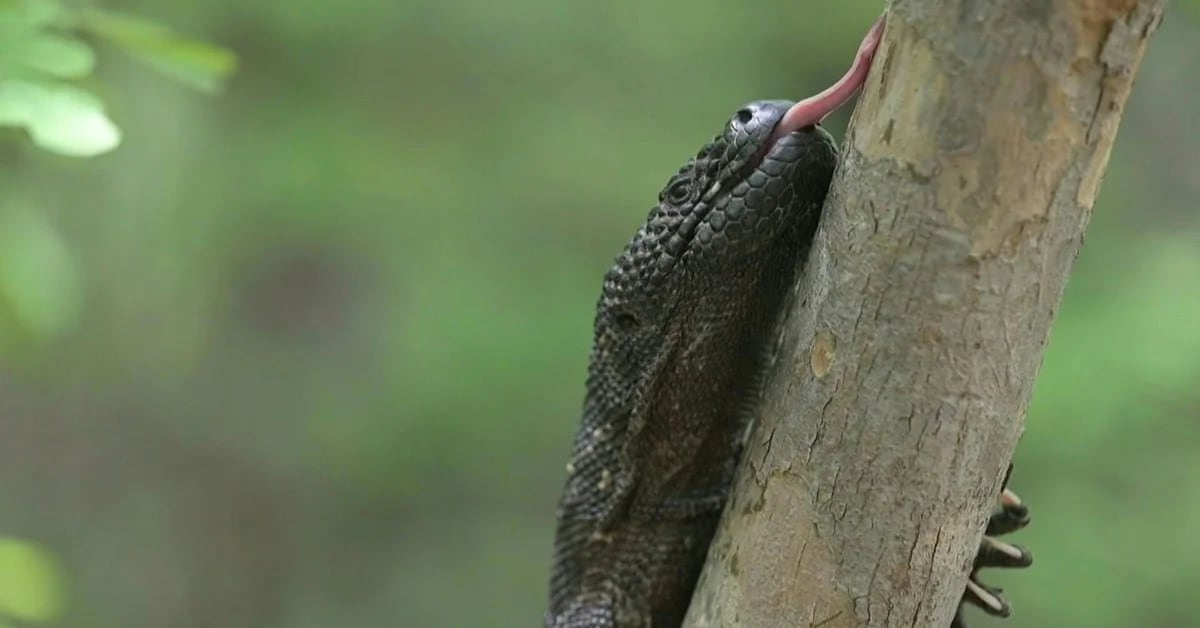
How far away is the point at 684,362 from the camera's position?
1628mm

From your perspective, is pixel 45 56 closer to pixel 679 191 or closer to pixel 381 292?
pixel 679 191

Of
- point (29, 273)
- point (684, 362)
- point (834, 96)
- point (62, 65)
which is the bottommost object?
point (29, 273)

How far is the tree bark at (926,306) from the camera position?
3.41 ft

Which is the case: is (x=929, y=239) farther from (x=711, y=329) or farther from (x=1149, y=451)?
(x=1149, y=451)

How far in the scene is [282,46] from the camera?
14.1 feet

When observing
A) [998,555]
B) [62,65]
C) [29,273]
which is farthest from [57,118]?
[998,555]

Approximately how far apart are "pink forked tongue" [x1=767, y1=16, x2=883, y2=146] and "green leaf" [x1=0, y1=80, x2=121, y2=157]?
2.99ft

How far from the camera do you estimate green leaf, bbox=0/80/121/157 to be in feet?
4.56

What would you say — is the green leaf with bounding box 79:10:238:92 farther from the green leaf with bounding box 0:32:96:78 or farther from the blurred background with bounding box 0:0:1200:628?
the blurred background with bounding box 0:0:1200:628

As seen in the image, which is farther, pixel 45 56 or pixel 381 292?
pixel 381 292

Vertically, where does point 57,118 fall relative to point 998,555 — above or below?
above

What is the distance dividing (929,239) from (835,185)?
17 centimetres

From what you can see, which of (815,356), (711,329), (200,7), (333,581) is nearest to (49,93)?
(711,329)

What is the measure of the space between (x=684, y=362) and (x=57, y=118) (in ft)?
3.12
